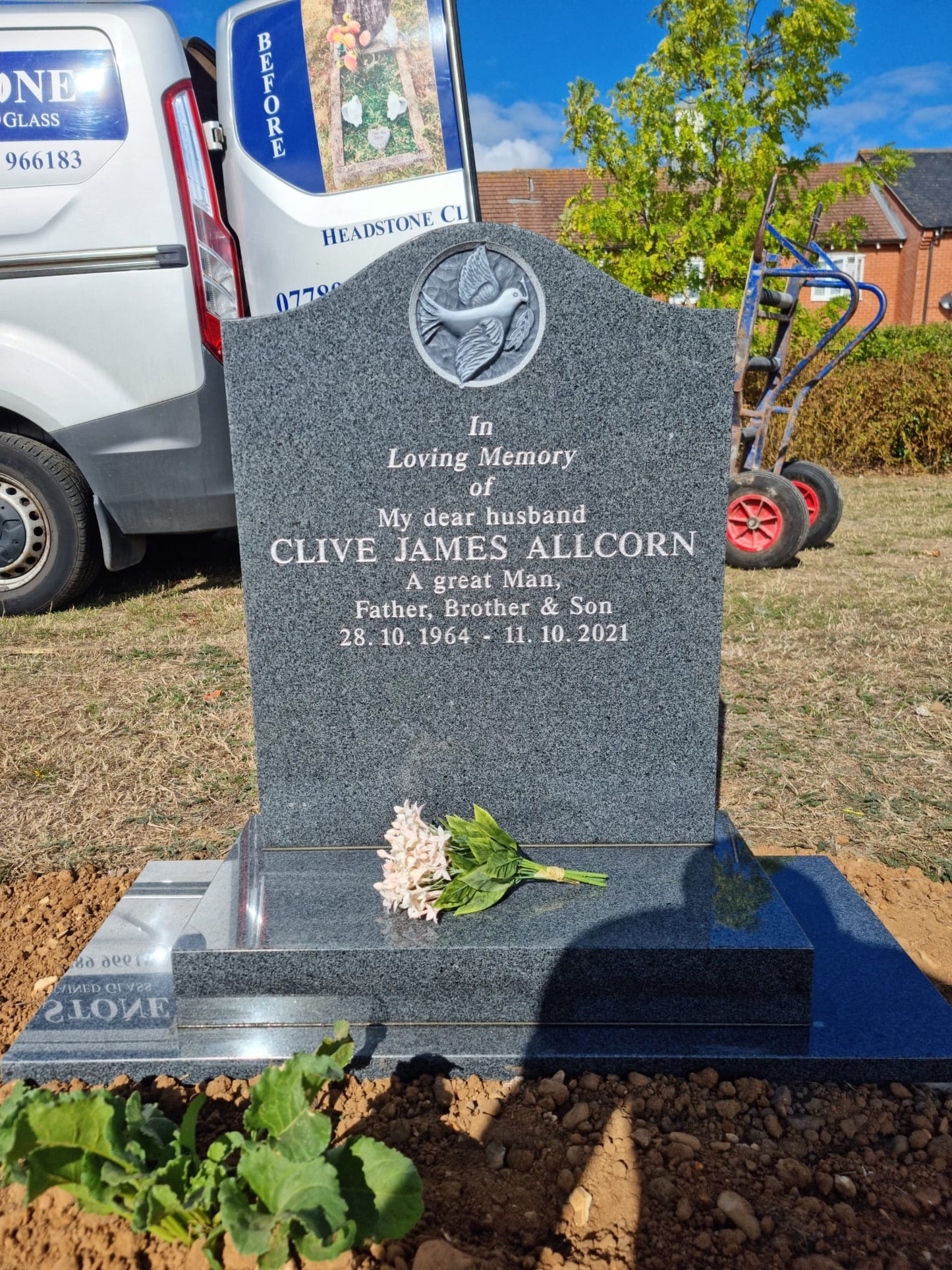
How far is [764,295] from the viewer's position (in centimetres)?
645

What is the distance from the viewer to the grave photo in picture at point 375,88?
4.52 meters

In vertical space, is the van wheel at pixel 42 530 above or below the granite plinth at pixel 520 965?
above

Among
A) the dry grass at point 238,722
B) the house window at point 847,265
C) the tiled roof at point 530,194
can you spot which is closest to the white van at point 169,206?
the dry grass at point 238,722

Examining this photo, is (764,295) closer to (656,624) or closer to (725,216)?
(725,216)

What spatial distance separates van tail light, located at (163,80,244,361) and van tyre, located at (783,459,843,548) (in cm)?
421

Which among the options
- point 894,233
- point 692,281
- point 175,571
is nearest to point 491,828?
point 175,571

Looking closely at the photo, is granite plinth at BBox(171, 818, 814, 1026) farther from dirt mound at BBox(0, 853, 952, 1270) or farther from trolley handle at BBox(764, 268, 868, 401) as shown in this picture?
trolley handle at BBox(764, 268, 868, 401)

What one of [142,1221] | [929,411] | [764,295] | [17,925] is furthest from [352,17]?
[929,411]

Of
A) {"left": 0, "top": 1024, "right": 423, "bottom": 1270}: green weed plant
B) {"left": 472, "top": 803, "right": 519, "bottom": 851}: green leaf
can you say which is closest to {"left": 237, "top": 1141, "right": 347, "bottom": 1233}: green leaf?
{"left": 0, "top": 1024, "right": 423, "bottom": 1270}: green weed plant

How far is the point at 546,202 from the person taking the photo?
91.6 ft

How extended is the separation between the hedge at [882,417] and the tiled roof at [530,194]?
615 inches

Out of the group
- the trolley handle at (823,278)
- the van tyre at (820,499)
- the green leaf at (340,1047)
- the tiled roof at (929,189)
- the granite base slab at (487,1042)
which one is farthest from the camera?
A: the tiled roof at (929,189)

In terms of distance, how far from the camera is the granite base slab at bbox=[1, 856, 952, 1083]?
1886mm

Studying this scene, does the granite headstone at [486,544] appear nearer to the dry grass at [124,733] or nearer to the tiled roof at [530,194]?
the dry grass at [124,733]
